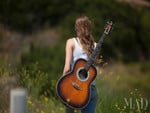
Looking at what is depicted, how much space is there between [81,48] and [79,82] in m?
0.33

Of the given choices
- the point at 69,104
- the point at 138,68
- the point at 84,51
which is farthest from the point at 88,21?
the point at 138,68

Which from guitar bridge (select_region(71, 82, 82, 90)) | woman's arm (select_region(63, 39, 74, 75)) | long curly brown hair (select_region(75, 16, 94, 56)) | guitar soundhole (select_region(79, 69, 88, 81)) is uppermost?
long curly brown hair (select_region(75, 16, 94, 56))

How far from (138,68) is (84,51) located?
24.2 meters

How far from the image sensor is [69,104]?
6.66 metres

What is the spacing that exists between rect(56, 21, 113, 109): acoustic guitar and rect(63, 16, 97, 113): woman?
0.22 feet

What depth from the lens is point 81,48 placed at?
6801mm

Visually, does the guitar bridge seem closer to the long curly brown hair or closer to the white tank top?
the white tank top

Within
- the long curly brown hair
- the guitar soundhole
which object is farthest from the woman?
the guitar soundhole

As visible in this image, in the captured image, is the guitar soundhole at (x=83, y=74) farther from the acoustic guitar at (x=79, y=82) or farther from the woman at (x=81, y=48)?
the woman at (x=81, y=48)

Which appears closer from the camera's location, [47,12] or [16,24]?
[16,24]

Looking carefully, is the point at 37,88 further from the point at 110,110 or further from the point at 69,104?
the point at 69,104

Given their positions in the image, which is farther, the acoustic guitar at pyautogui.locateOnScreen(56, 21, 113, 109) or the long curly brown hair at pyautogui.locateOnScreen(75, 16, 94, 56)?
the long curly brown hair at pyautogui.locateOnScreen(75, 16, 94, 56)

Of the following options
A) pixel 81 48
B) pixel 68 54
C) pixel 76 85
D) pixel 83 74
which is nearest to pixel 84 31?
pixel 81 48

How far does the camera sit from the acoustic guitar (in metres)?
6.73
